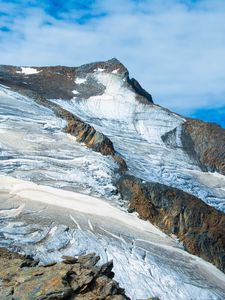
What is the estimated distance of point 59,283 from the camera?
50.5ft

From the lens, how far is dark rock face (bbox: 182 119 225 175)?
5006 centimetres

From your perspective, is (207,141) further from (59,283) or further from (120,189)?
(59,283)

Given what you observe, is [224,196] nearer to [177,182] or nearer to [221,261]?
[177,182]

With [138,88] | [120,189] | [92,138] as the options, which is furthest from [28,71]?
[120,189]

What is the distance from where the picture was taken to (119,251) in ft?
92.6

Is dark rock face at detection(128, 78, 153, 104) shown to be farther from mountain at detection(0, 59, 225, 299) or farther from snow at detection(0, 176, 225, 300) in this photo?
snow at detection(0, 176, 225, 300)

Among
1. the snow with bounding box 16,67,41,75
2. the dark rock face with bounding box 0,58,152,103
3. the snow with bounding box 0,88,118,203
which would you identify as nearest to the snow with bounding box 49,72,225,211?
the dark rock face with bounding box 0,58,152,103

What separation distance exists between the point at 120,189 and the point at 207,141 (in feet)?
63.7

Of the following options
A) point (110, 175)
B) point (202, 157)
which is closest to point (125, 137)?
point (202, 157)

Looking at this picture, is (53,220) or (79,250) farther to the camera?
(53,220)

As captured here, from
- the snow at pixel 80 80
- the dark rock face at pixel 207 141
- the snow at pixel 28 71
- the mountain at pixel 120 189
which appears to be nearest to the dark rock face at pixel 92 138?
→ the mountain at pixel 120 189

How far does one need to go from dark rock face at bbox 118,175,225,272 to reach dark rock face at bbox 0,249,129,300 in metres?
17.2

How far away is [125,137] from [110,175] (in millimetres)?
13699

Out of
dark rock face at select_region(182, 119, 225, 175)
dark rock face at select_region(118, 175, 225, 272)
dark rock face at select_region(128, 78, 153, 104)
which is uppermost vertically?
dark rock face at select_region(128, 78, 153, 104)
